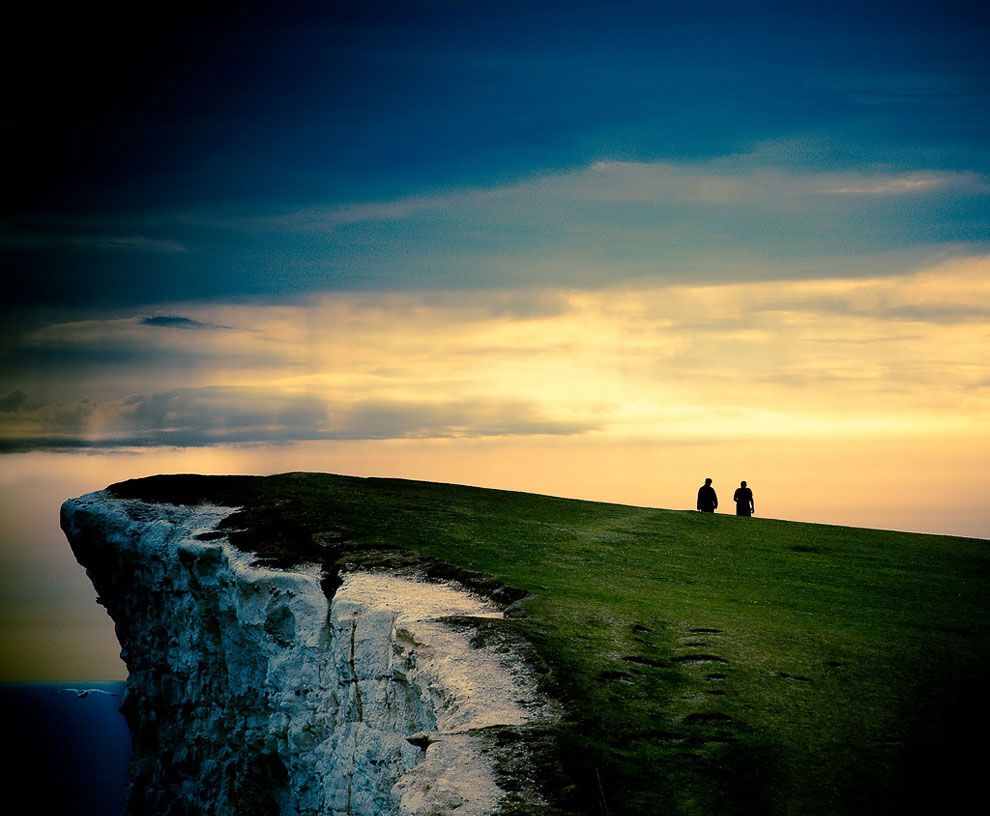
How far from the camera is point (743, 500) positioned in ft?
138

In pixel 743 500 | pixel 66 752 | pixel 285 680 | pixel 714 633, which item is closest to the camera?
pixel 714 633

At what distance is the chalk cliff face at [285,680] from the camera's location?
15609 millimetres

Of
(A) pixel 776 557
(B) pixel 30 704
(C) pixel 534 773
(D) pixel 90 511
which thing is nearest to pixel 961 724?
(C) pixel 534 773

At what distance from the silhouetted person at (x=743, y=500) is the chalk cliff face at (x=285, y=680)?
23.2 m

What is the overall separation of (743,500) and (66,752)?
267 feet

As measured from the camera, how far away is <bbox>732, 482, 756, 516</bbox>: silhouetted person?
137 ft

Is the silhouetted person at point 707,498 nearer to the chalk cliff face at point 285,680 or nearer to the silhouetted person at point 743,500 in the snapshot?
the silhouetted person at point 743,500

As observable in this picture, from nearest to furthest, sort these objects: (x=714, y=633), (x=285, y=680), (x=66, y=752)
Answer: (x=714, y=633), (x=285, y=680), (x=66, y=752)

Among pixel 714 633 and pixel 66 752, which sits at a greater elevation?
pixel 714 633

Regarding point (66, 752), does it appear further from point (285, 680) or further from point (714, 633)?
point (714, 633)

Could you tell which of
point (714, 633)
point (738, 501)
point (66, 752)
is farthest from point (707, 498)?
point (66, 752)

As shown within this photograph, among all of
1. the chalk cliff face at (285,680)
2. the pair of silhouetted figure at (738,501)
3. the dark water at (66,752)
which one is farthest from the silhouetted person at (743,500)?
the dark water at (66,752)

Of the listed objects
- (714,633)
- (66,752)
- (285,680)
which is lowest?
(66,752)

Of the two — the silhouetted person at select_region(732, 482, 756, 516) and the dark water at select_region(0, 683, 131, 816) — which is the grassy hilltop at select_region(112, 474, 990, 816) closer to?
the silhouetted person at select_region(732, 482, 756, 516)
